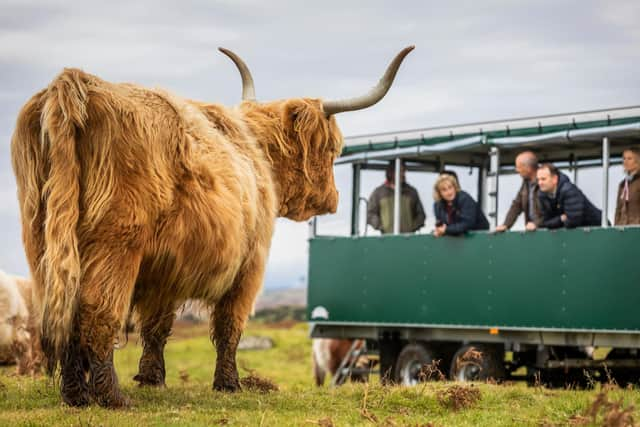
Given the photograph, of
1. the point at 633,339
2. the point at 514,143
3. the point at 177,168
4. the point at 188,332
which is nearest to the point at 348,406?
the point at 177,168

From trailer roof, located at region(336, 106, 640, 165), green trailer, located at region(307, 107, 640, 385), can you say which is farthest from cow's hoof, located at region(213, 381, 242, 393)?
trailer roof, located at region(336, 106, 640, 165)

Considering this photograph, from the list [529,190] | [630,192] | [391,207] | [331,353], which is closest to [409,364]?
[391,207]

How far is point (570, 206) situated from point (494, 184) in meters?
1.25

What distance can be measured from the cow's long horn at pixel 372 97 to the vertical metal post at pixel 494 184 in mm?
3853

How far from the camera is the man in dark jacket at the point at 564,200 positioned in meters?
12.4

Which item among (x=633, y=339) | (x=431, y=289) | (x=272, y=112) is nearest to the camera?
(x=272, y=112)

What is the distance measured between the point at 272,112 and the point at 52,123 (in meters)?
3.13

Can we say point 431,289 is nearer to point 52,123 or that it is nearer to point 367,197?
point 367,197

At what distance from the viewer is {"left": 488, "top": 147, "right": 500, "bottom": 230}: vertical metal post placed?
44.1ft

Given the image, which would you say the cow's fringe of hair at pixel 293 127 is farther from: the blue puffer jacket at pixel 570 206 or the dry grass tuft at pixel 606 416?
the dry grass tuft at pixel 606 416

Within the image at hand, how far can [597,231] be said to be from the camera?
12305 mm

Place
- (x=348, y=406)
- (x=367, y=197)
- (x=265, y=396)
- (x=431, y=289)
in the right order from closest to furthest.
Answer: (x=348, y=406), (x=265, y=396), (x=431, y=289), (x=367, y=197)

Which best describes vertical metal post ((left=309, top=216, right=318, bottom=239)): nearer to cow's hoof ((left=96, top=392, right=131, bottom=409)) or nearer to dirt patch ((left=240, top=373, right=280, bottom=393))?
dirt patch ((left=240, top=373, right=280, bottom=393))

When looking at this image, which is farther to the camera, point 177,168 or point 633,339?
point 633,339
